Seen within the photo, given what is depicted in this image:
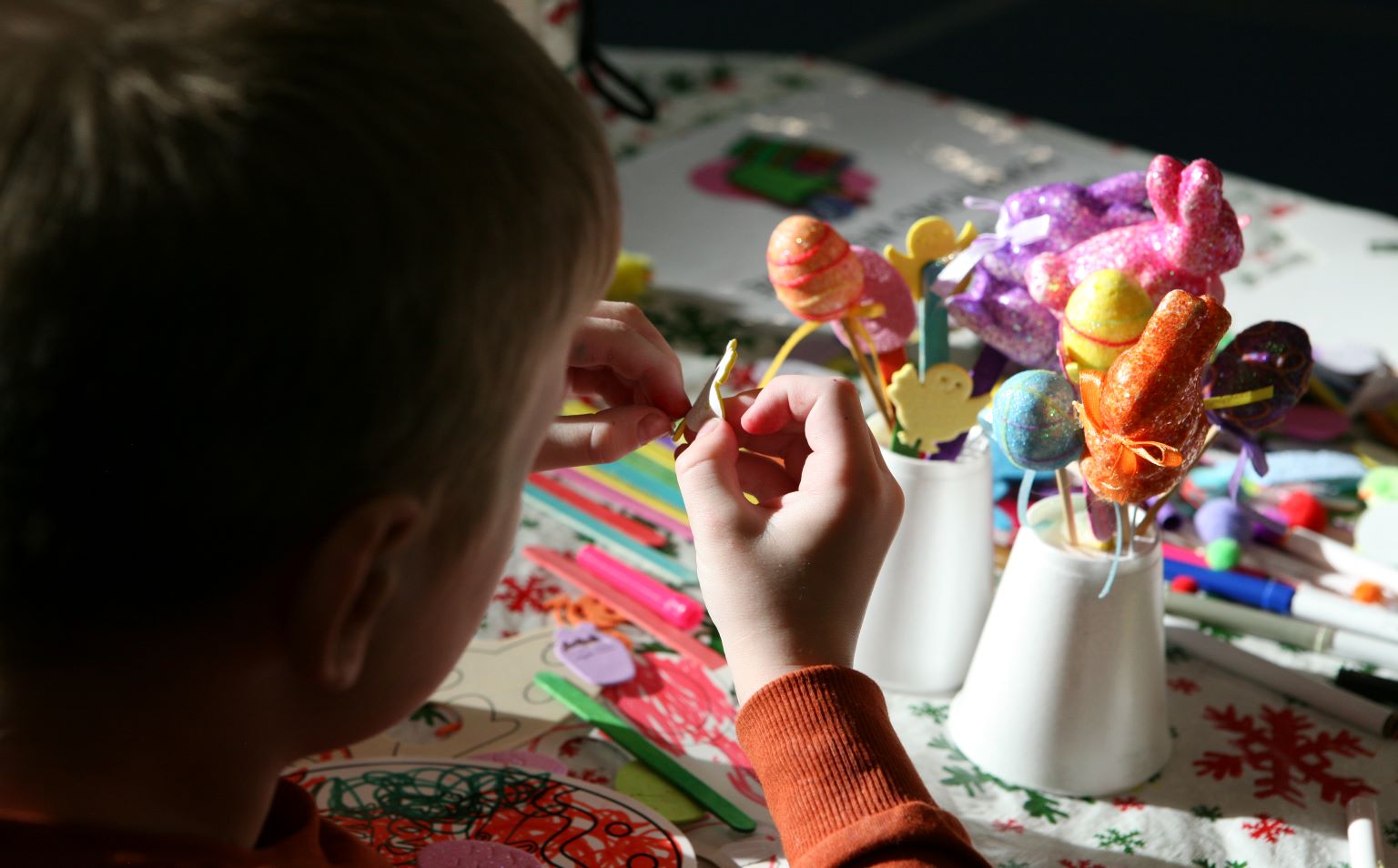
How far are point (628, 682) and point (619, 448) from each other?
134mm

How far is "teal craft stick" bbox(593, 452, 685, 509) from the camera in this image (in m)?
0.76

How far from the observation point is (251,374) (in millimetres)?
294

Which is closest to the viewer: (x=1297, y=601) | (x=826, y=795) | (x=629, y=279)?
(x=826, y=795)

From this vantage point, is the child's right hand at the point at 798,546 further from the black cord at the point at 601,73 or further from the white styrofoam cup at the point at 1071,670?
the black cord at the point at 601,73

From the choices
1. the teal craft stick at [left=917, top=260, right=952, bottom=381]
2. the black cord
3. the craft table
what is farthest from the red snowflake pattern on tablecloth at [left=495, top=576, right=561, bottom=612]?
the black cord

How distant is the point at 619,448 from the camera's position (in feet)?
1.82

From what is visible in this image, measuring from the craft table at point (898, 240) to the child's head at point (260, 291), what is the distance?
0.27 meters

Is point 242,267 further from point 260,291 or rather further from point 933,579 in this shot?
point 933,579

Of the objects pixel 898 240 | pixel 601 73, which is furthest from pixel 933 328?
pixel 601 73

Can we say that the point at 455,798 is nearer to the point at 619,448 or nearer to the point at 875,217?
the point at 619,448

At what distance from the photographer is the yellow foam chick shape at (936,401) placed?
589mm

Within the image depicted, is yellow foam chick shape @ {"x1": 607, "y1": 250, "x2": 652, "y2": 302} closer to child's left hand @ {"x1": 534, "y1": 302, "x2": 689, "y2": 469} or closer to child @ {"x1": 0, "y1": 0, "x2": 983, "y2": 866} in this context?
child's left hand @ {"x1": 534, "y1": 302, "x2": 689, "y2": 469}

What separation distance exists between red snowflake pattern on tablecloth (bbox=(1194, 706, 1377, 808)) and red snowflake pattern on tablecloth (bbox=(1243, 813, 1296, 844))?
0.05ft

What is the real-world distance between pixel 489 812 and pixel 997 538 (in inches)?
12.5
